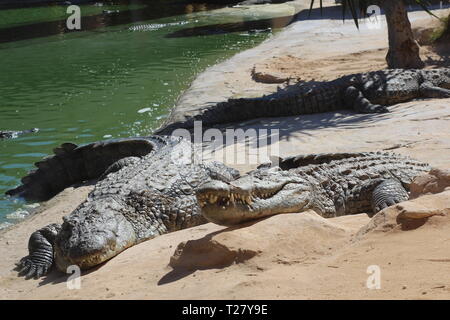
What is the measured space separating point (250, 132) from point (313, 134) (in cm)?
116

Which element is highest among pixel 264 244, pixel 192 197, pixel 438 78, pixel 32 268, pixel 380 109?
pixel 438 78

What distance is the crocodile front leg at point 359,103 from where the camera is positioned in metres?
10.5

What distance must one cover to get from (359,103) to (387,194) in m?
5.43

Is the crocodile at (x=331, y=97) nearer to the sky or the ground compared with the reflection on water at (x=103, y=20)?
nearer to the ground

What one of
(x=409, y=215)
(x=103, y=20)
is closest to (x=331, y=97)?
(x=409, y=215)

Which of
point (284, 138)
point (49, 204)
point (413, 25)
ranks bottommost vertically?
point (49, 204)

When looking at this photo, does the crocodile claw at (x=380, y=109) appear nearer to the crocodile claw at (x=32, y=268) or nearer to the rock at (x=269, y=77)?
the rock at (x=269, y=77)

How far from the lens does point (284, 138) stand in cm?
940

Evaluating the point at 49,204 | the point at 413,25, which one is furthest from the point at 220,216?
the point at 413,25

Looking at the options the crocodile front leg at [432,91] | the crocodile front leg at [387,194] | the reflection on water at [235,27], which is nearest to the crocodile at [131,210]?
the crocodile front leg at [387,194]

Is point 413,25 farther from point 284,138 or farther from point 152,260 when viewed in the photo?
point 152,260

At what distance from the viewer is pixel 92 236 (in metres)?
5.86

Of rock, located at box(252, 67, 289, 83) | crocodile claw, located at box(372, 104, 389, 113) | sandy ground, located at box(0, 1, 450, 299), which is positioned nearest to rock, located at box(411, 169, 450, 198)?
sandy ground, located at box(0, 1, 450, 299)

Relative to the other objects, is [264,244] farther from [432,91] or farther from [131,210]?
[432,91]
